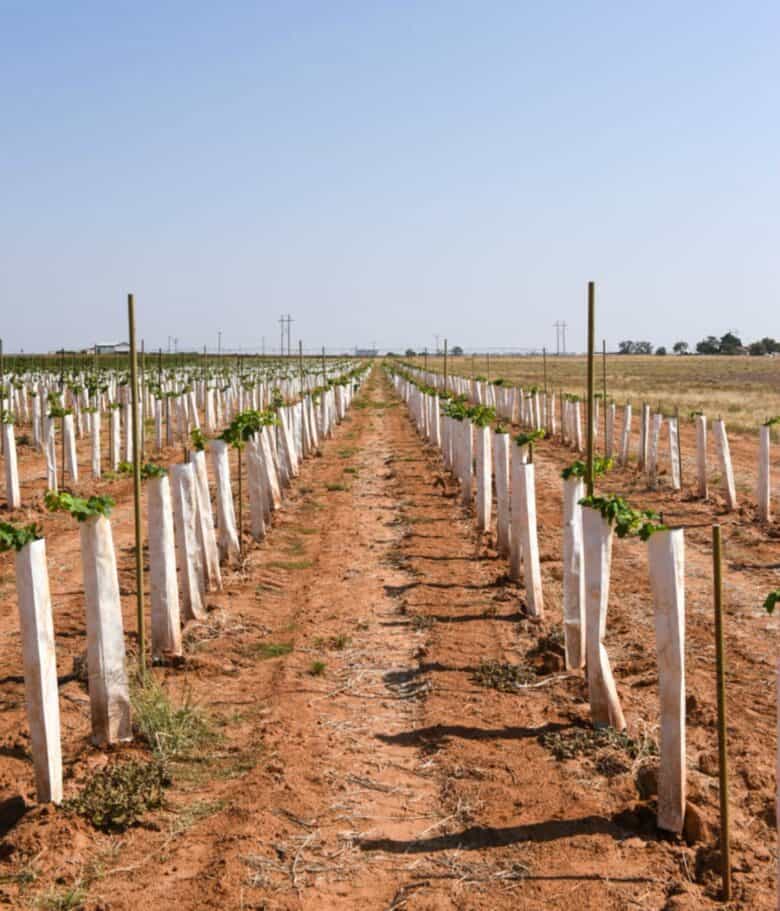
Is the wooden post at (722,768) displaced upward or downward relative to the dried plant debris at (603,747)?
upward

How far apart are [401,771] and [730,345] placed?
150943mm

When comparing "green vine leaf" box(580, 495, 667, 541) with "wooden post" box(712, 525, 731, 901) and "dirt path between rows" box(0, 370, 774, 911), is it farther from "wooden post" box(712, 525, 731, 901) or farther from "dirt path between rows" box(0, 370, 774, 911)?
"dirt path between rows" box(0, 370, 774, 911)

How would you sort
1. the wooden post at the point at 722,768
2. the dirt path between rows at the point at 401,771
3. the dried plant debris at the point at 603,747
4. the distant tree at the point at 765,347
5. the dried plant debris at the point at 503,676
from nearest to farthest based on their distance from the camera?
the wooden post at the point at 722,768 < the dirt path between rows at the point at 401,771 < the dried plant debris at the point at 603,747 < the dried plant debris at the point at 503,676 < the distant tree at the point at 765,347

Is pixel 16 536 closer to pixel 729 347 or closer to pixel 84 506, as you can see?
pixel 84 506

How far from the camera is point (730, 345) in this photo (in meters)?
146

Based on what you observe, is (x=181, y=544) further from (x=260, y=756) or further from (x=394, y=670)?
(x=260, y=756)

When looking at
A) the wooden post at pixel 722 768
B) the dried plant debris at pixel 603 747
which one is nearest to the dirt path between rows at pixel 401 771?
the dried plant debris at pixel 603 747

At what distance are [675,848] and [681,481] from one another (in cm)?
1249

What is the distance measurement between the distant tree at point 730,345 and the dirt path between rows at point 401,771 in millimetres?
144885

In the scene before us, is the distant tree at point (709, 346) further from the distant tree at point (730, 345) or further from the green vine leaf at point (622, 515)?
the green vine leaf at point (622, 515)

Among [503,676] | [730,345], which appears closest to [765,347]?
[730,345]

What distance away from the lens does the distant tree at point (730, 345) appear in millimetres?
145750

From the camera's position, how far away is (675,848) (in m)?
4.74

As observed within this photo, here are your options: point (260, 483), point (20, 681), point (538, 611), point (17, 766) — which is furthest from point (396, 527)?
point (17, 766)
